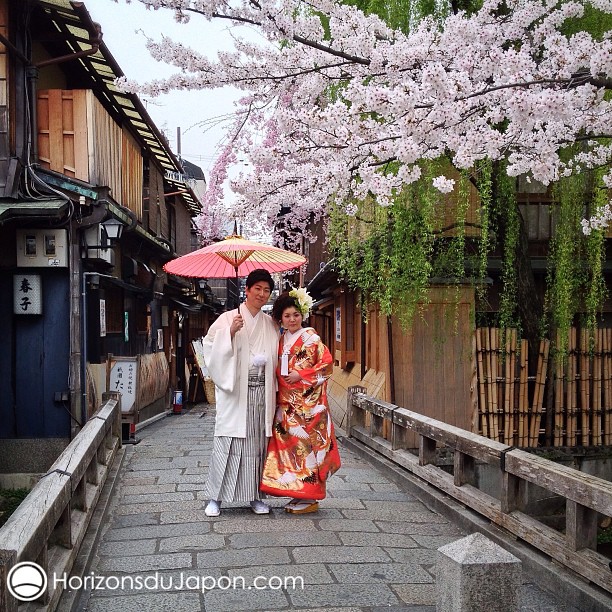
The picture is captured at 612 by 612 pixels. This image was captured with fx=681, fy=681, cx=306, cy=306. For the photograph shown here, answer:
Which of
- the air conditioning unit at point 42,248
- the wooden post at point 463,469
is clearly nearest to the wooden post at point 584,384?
the wooden post at point 463,469

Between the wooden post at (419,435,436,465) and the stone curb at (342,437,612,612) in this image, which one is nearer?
the stone curb at (342,437,612,612)

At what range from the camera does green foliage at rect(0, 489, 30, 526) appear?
9977 mm

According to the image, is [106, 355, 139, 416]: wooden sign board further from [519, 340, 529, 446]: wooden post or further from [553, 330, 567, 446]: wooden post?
[553, 330, 567, 446]: wooden post

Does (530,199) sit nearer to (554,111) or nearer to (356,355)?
(356,355)

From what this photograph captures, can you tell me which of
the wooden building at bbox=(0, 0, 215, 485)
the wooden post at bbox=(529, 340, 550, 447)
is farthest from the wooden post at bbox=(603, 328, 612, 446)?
the wooden building at bbox=(0, 0, 215, 485)

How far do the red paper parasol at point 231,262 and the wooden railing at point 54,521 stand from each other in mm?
1973

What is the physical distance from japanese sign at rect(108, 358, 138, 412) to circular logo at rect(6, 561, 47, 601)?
880 cm

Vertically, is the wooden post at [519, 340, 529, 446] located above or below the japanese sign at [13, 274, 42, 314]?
below

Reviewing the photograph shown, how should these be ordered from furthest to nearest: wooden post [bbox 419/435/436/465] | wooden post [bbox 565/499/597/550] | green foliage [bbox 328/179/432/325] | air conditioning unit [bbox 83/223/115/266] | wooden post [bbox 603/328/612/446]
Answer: air conditioning unit [bbox 83/223/115/266], wooden post [bbox 603/328/612/446], green foliage [bbox 328/179/432/325], wooden post [bbox 419/435/436/465], wooden post [bbox 565/499/597/550]

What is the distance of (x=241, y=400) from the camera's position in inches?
260

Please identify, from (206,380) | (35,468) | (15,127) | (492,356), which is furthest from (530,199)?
(206,380)

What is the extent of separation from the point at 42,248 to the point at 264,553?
7.52 meters

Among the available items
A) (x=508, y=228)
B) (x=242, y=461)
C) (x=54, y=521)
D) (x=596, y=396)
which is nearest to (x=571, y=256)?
(x=508, y=228)

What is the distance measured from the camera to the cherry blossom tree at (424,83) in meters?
5.05
